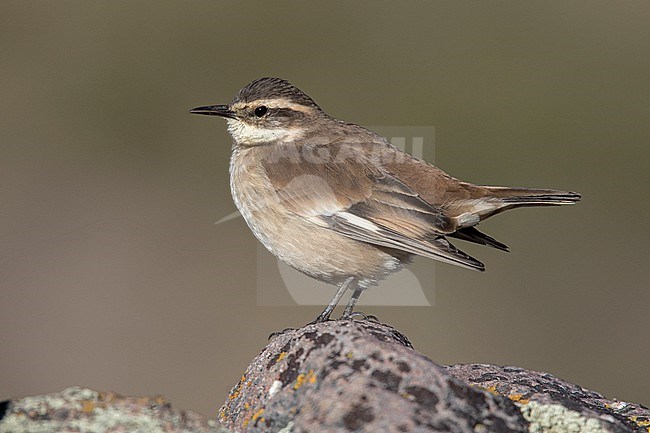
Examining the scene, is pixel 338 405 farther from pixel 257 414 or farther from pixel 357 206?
pixel 357 206

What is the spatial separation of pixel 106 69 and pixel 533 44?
913 centimetres

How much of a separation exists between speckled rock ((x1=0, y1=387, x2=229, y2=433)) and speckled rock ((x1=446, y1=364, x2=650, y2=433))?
1655 millimetres

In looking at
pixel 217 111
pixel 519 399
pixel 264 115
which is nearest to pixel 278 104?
pixel 264 115

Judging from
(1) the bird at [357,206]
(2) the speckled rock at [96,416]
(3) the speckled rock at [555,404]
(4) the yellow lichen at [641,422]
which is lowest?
(4) the yellow lichen at [641,422]

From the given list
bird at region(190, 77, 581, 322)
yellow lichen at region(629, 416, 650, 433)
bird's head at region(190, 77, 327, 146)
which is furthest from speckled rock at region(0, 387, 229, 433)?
bird's head at region(190, 77, 327, 146)

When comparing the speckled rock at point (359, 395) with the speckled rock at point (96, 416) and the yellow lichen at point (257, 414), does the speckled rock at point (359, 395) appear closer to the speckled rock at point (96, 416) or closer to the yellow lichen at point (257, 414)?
the yellow lichen at point (257, 414)

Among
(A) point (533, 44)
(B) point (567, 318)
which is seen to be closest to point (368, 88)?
(A) point (533, 44)

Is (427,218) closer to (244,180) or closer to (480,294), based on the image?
(244,180)

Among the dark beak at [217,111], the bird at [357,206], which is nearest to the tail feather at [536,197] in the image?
the bird at [357,206]

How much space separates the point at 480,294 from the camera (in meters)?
17.2

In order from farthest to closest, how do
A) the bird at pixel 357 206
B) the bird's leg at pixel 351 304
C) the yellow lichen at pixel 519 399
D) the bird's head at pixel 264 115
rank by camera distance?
the bird's head at pixel 264 115, the bird's leg at pixel 351 304, the bird at pixel 357 206, the yellow lichen at pixel 519 399

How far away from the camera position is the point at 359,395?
14.4 ft

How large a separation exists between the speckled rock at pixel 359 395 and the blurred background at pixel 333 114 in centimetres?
949

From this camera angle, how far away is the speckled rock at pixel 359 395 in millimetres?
4289
